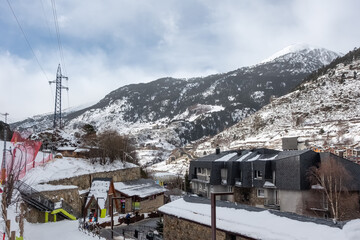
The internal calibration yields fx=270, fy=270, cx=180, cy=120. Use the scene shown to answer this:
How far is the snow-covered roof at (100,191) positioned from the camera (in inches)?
1189

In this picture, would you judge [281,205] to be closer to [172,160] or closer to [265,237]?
[265,237]

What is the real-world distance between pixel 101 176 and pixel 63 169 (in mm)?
5804

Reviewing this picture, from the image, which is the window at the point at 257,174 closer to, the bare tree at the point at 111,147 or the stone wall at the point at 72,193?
the stone wall at the point at 72,193

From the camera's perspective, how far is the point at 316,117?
104312 mm

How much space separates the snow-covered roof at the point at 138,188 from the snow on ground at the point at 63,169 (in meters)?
3.71

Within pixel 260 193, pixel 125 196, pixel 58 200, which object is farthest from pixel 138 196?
pixel 260 193

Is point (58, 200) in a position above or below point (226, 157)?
below

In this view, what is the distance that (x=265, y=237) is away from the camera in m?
10.8

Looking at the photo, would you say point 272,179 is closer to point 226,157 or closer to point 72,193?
point 226,157

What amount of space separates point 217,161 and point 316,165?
1231cm

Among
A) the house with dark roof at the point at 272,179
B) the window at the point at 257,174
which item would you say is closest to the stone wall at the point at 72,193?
the house with dark roof at the point at 272,179

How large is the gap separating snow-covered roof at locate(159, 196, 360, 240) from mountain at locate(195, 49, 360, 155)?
6399 centimetres

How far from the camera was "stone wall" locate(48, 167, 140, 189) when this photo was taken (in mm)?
31788

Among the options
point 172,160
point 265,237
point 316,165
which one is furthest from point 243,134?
point 265,237
